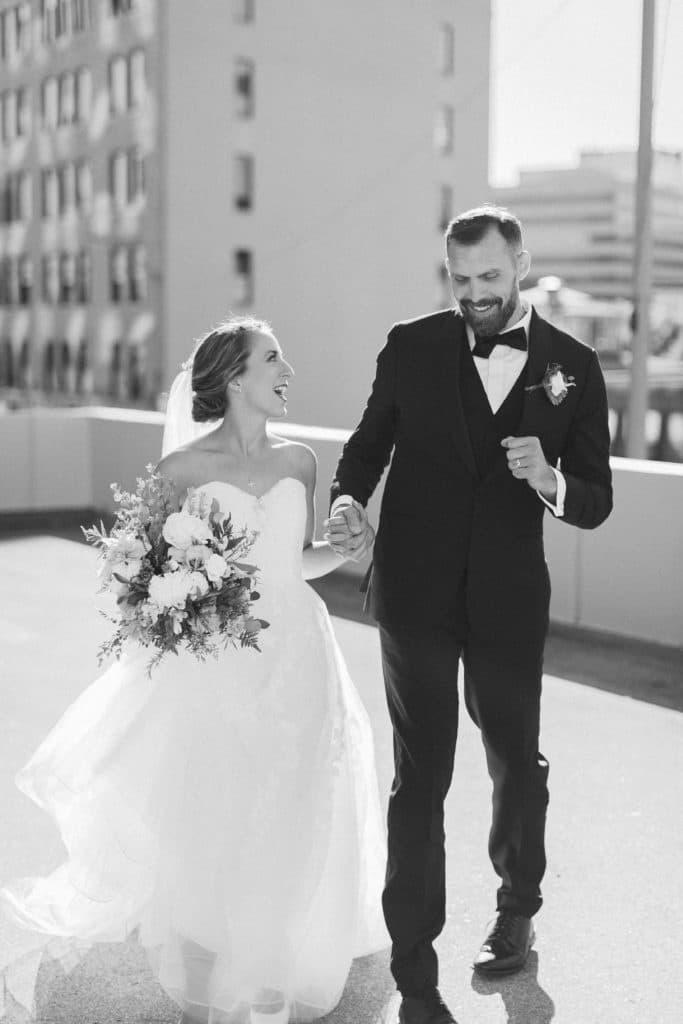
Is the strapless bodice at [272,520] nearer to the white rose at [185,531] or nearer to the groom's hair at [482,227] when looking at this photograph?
the white rose at [185,531]

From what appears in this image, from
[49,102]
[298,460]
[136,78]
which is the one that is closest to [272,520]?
[298,460]

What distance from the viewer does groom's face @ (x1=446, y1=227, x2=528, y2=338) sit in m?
3.55

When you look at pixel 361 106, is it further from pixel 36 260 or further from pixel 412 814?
pixel 412 814

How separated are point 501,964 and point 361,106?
50502 millimetres

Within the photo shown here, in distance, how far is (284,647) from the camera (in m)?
4.08

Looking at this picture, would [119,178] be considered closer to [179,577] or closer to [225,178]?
[225,178]

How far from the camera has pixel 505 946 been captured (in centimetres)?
406

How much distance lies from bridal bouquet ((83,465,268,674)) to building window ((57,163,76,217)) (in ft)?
171

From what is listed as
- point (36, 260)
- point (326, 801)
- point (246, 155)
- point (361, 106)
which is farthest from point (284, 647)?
point (36, 260)

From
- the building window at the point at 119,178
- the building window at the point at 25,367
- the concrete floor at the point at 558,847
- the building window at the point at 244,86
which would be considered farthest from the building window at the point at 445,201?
the concrete floor at the point at 558,847

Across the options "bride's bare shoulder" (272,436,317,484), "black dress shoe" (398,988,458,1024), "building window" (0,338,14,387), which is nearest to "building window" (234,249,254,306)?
"building window" (0,338,14,387)

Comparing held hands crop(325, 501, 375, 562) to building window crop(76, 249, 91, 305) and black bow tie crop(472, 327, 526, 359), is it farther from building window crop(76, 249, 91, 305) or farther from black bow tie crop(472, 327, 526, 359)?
building window crop(76, 249, 91, 305)

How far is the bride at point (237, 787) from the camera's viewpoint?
3717 millimetres

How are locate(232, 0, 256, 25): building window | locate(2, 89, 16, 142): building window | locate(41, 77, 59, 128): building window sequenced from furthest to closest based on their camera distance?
locate(2, 89, 16, 142): building window, locate(41, 77, 59, 128): building window, locate(232, 0, 256, 25): building window
